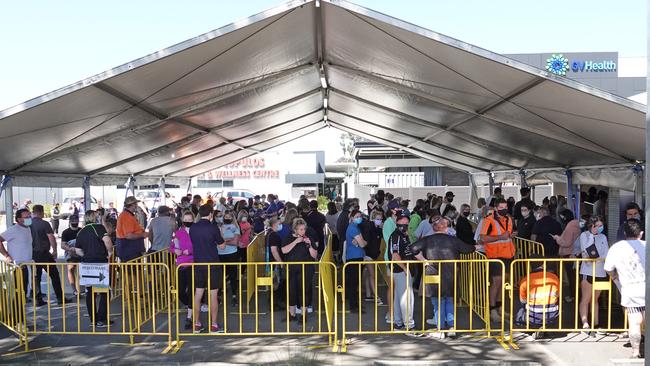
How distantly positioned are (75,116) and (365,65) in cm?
462

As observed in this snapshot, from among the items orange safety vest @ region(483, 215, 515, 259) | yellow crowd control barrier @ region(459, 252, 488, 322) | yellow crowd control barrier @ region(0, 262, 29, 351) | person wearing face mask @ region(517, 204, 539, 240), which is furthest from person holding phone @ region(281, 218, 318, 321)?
person wearing face mask @ region(517, 204, 539, 240)

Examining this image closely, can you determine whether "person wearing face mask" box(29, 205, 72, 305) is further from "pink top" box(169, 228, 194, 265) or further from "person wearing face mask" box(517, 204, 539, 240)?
"person wearing face mask" box(517, 204, 539, 240)

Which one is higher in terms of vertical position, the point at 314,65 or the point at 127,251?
the point at 314,65

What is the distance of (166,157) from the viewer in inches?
645

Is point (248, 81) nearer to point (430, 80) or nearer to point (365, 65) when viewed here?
point (365, 65)

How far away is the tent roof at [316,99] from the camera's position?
21.9ft

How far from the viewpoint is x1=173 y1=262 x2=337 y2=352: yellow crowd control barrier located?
7.33 meters

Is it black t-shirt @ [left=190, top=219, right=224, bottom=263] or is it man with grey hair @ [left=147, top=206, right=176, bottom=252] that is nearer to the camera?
black t-shirt @ [left=190, top=219, right=224, bottom=263]

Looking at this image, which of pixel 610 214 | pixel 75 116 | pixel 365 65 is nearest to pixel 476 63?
pixel 365 65

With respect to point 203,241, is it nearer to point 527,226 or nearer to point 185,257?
point 185,257

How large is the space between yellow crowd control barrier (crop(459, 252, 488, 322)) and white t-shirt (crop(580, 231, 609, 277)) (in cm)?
131

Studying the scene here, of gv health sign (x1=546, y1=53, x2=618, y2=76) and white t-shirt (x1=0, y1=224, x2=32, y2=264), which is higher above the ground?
gv health sign (x1=546, y1=53, x2=618, y2=76)

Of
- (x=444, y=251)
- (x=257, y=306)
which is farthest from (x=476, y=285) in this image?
(x=257, y=306)

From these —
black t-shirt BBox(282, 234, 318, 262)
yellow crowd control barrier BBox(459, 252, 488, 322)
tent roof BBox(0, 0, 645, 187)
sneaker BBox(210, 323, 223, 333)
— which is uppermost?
tent roof BBox(0, 0, 645, 187)
